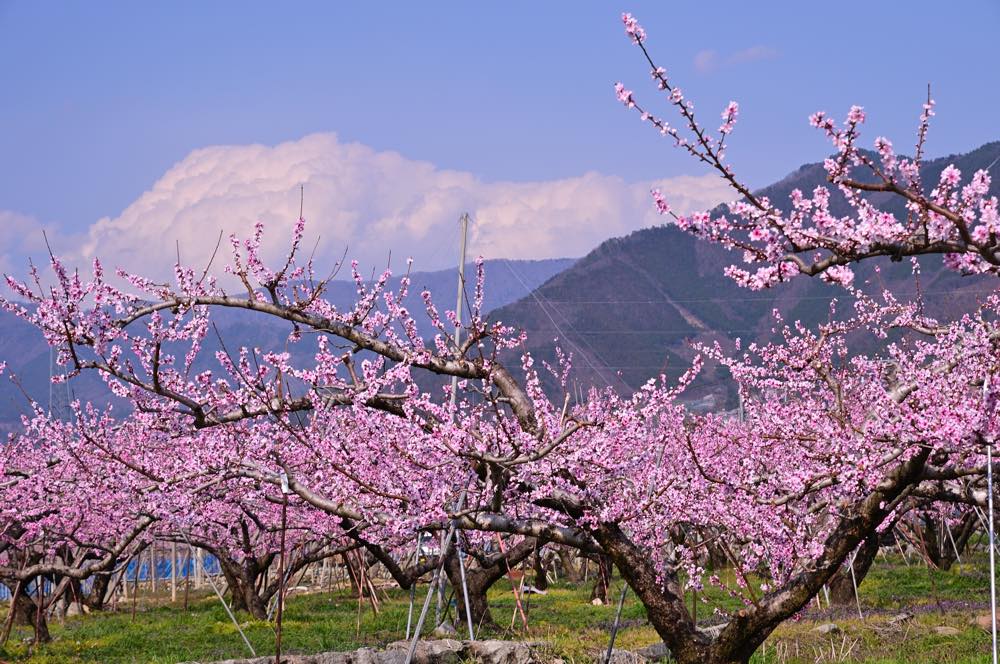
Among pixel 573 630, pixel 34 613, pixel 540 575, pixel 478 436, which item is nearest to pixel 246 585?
pixel 34 613

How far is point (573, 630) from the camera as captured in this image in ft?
59.2

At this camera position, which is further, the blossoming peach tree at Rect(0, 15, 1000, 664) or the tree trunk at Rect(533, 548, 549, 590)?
the tree trunk at Rect(533, 548, 549, 590)

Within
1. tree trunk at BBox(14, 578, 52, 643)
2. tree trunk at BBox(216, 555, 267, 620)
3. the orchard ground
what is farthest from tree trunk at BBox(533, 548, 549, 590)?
tree trunk at BBox(14, 578, 52, 643)

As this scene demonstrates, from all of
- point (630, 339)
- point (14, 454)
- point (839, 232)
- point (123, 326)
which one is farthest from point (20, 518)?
point (630, 339)

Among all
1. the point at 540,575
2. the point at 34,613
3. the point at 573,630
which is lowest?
the point at 540,575

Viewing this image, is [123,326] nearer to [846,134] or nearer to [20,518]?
[846,134]

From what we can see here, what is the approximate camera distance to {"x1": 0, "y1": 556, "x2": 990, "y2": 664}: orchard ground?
42.2 feet

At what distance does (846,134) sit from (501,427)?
515 cm

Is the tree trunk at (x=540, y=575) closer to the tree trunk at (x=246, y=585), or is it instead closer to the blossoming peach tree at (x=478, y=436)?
the tree trunk at (x=246, y=585)

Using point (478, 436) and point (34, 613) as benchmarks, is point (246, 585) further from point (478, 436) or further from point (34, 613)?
point (478, 436)

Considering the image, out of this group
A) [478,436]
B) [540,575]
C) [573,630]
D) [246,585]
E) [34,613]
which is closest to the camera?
[478,436]

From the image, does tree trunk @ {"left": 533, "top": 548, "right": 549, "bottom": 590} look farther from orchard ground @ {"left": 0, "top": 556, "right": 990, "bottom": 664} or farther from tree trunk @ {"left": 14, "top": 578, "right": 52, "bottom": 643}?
tree trunk @ {"left": 14, "top": 578, "right": 52, "bottom": 643}

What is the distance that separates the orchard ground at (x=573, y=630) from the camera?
1285 cm

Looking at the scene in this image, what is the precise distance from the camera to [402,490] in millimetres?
9742
